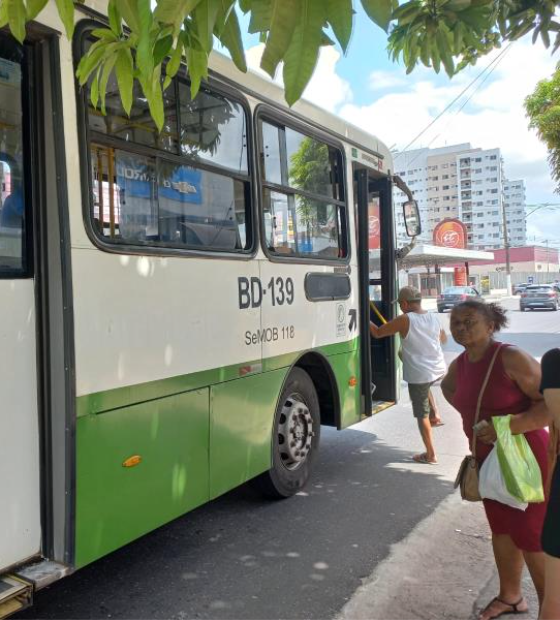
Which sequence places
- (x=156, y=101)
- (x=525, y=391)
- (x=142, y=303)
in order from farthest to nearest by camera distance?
(x=142, y=303) < (x=525, y=391) < (x=156, y=101)

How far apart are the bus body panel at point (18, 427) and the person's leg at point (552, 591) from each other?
2171mm

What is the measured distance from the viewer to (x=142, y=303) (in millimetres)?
3137

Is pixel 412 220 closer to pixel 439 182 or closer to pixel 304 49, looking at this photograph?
pixel 304 49

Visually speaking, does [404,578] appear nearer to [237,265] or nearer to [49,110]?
[237,265]

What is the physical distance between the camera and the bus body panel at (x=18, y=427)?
2.56 meters

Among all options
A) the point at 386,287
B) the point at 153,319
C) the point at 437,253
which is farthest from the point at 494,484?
the point at 437,253

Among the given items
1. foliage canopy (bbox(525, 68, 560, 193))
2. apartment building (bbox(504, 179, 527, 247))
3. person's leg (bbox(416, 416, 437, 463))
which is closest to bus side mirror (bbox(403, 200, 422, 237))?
person's leg (bbox(416, 416, 437, 463))

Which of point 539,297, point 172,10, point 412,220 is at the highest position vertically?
point 412,220

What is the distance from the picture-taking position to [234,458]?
152 inches

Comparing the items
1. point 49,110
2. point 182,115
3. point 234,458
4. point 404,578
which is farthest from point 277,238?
point 404,578

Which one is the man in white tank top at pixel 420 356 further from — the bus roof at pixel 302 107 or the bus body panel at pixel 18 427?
the bus body panel at pixel 18 427

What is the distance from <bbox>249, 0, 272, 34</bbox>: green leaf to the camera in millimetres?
1454

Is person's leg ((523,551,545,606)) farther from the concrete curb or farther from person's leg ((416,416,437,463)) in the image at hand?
person's leg ((416,416,437,463))

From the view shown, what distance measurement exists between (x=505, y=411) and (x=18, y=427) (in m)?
2.28
